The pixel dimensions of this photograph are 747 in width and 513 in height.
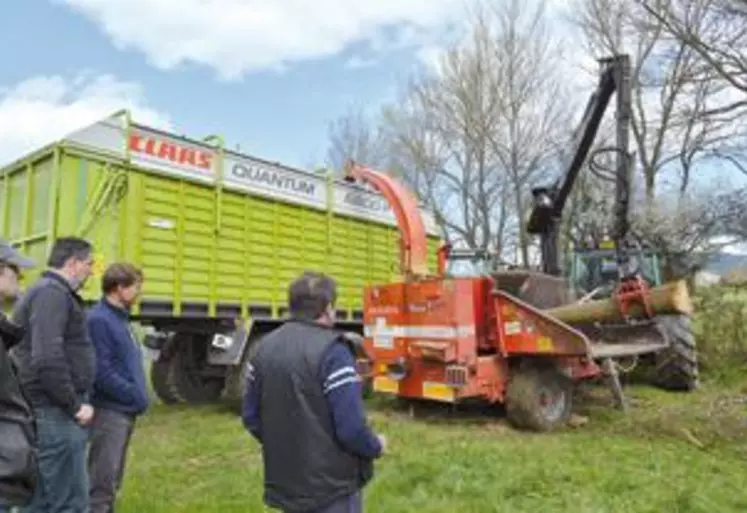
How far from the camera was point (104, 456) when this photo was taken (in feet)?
15.1

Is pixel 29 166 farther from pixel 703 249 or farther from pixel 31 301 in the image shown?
pixel 703 249

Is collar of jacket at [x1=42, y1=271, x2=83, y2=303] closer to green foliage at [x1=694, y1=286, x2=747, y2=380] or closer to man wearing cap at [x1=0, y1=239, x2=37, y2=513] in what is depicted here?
man wearing cap at [x1=0, y1=239, x2=37, y2=513]

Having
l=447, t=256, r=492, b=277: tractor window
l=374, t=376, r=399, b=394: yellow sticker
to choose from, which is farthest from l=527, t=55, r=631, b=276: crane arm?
l=374, t=376, r=399, b=394: yellow sticker

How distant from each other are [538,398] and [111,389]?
5.10m

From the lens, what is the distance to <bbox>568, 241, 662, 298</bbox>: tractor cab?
40.0 feet

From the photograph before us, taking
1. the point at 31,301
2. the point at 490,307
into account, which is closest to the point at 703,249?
the point at 490,307

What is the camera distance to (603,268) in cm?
1241

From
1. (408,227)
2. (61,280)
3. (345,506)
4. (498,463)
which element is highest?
(408,227)

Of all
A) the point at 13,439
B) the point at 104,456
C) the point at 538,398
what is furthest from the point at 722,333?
the point at 13,439

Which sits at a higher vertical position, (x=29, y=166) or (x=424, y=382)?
(x=29, y=166)

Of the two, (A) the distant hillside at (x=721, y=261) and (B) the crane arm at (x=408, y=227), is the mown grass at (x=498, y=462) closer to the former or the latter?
(B) the crane arm at (x=408, y=227)

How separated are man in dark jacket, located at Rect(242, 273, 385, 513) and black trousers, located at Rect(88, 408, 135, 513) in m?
1.62

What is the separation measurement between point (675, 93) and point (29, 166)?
54.9 ft

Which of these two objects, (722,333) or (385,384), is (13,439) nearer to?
(385,384)
